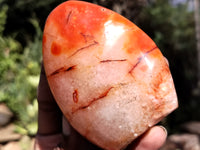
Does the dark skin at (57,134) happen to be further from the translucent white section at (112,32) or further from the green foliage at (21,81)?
the green foliage at (21,81)

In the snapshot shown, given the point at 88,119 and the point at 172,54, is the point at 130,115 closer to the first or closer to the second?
the point at 88,119

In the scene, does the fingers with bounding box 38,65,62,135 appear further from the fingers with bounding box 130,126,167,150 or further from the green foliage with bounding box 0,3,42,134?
the green foliage with bounding box 0,3,42,134

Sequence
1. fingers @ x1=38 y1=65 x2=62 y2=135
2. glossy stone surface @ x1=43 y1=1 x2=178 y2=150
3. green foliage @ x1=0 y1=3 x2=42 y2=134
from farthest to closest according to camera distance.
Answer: green foliage @ x1=0 y1=3 x2=42 y2=134
fingers @ x1=38 y1=65 x2=62 y2=135
glossy stone surface @ x1=43 y1=1 x2=178 y2=150

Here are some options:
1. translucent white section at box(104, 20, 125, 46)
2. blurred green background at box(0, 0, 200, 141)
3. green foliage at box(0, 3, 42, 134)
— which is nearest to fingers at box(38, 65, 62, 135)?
translucent white section at box(104, 20, 125, 46)

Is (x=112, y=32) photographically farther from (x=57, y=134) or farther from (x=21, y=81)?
(x=21, y=81)

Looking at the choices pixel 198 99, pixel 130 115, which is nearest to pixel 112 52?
pixel 130 115

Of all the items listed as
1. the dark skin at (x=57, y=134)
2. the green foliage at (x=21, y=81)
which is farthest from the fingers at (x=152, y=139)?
the green foliage at (x=21, y=81)

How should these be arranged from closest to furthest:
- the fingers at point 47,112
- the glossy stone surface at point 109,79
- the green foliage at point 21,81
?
the glossy stone surface at point 109,79 → the fingers at point 47,112 → the green foliage at point 21,81
